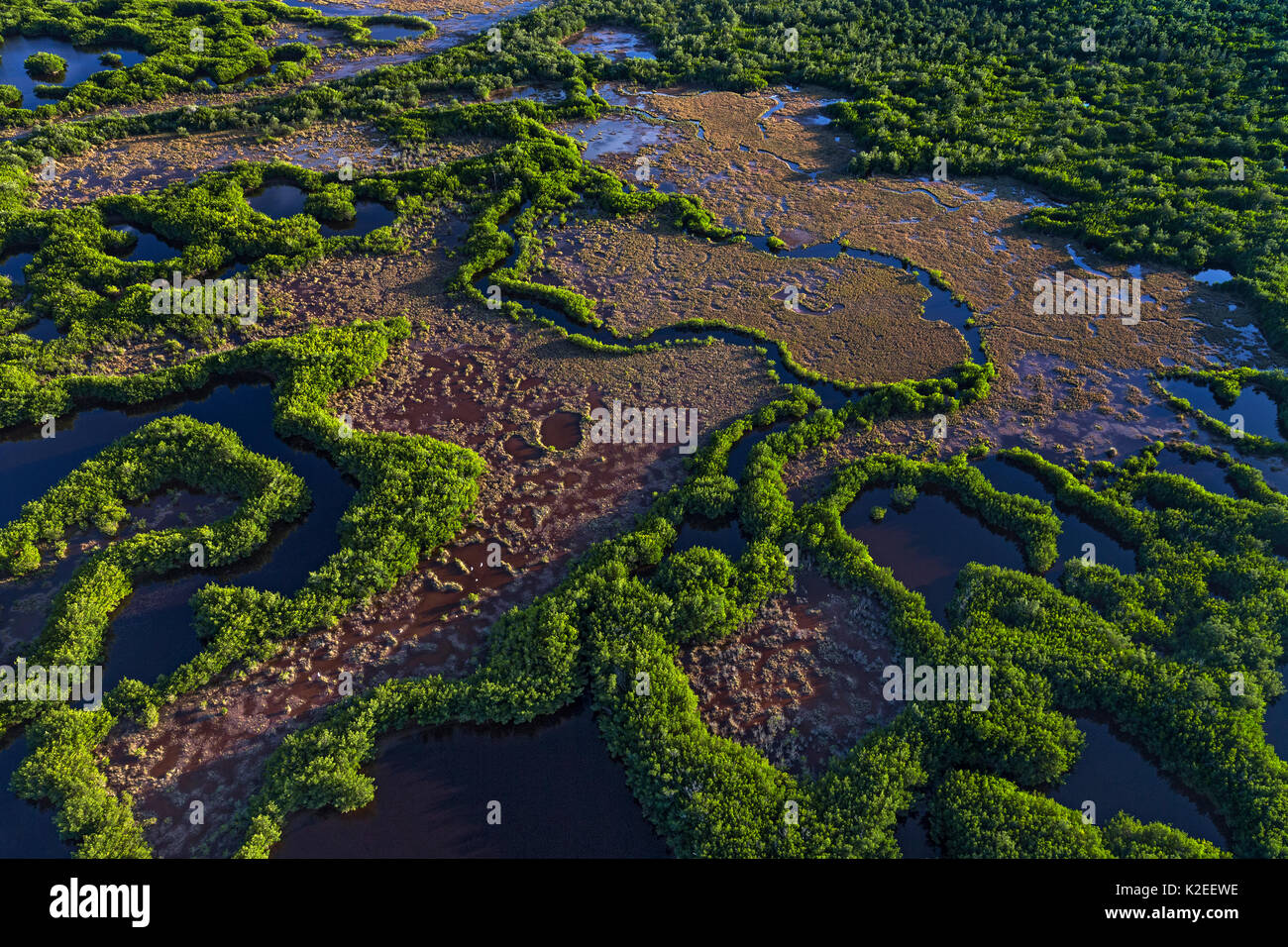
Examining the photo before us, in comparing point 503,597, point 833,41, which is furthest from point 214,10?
point 503,597

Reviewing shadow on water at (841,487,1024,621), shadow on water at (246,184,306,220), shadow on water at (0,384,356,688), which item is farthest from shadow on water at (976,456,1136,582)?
shadow on water at (246,184,306,220)

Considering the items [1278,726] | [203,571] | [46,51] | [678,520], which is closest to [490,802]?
[678,520]

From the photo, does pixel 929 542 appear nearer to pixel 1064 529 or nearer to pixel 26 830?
pixel 1064 529

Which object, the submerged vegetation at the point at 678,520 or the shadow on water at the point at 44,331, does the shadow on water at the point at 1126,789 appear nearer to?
the submerged vegetation at the point at 678,520

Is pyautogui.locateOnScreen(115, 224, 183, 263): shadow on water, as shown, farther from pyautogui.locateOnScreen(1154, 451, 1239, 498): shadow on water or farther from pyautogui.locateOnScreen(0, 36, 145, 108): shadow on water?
pyautogui.locateOnScreen(1154, 451, 1239, 498): shadow on water

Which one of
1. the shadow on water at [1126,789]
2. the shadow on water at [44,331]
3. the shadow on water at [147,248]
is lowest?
the shadow on water at [1126,789]

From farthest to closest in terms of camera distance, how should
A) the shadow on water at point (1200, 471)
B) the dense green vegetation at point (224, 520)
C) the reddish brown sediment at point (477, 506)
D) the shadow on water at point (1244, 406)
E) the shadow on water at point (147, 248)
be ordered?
1. the shadow on water at point (147, 248)
2. the shadow on water at point (1244, 406)
3. the shadow on water at point (1200, 471)
4. the dense green vegetation at point (224, 520)
5. the reddish brown sediment at point (477, 506)

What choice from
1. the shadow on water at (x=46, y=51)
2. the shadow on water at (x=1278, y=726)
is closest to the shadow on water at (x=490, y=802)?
the shadow on water at (x=1278, y=726)
